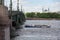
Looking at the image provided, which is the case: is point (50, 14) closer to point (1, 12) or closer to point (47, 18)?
point (47, 18)

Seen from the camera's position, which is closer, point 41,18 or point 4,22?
point 4,22

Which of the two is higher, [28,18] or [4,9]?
[4,9]

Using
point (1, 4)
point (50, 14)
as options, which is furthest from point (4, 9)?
point (50, 14)

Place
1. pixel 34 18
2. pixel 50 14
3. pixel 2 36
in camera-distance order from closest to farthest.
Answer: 1. pixel 2 36
2. pixel 50 14
3. pixel 34 18

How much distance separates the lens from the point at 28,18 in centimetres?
5947

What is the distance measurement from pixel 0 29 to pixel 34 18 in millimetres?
52101

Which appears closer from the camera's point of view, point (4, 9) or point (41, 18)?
point (4, 9)

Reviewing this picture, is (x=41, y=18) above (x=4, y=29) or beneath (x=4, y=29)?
beneath

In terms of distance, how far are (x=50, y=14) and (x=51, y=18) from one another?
6.20 m

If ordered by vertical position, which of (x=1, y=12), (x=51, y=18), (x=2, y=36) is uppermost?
(x=1, y=12)

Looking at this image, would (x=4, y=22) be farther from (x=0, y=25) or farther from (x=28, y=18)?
(x=28, y=18)

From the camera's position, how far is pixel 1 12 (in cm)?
704

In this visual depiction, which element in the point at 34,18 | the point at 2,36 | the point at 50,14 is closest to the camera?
the point at 2,36

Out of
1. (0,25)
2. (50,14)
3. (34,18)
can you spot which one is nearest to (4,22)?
(0,25)
